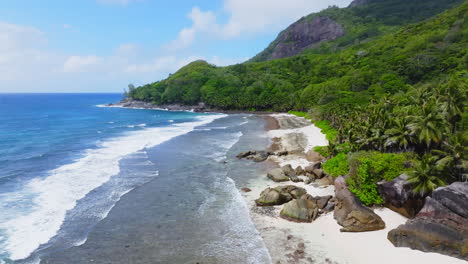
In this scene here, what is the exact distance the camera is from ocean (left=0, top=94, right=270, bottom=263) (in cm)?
2103

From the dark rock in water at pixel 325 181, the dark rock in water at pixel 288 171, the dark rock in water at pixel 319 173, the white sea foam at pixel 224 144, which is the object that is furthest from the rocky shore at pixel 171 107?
the dark rock in water at pixel 325 181

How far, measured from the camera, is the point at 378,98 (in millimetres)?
79000

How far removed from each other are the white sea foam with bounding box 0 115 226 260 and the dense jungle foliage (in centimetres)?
2718

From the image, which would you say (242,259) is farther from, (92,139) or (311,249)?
(92,139)

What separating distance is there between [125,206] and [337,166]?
23.5m

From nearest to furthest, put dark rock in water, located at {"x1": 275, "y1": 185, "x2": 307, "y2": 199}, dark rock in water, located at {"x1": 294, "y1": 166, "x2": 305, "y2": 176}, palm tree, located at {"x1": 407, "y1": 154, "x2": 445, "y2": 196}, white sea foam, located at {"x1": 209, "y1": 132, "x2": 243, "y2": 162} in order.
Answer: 1. palm tree, located at {"x1": 407, "y1": 154, "x2": 445, "y2": 196}
2. dark rock in water, located at {"x1": 275, "y1": 185, "x2": 307, "y2": 199}
3. dark rock in water, located at {"x1": 294, "y1": 166, "x2": 305, "y2": 176}
4. white sea foam, located at {"x1": 209, "y1": 132, "x2": 243, "y2": 162}

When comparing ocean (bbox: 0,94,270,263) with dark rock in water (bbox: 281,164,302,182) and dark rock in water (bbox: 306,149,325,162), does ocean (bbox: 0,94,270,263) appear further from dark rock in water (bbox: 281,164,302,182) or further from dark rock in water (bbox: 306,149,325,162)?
→ dark rock in water (bbox: 306,149,325,162)

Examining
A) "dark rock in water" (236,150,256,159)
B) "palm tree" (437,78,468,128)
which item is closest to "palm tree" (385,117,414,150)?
"palm tree" (437,78,468,128)

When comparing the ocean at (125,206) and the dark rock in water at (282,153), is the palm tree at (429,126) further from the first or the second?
the dark rock in water at (282,153)

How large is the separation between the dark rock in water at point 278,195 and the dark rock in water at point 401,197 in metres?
7.64

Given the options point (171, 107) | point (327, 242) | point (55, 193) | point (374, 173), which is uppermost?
point (374, 173)

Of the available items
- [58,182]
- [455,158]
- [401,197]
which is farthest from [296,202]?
[58,182]

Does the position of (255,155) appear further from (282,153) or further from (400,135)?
(400,135)

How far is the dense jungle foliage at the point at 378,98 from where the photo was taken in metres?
26.7
